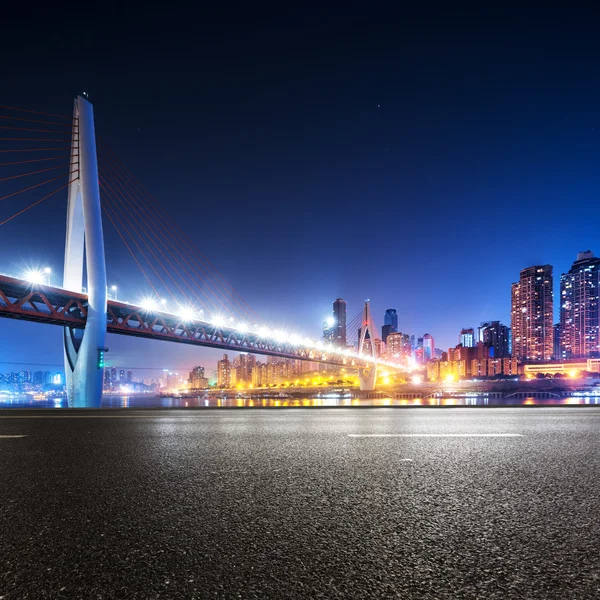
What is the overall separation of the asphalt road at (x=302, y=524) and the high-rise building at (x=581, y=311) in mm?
209759

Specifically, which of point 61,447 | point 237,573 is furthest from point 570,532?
point 61,447

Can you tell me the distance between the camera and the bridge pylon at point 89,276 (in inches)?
1052

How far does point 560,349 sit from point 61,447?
22240 centimetres

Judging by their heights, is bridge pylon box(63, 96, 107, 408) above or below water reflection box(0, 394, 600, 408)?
above

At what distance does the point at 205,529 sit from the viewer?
1632 mm

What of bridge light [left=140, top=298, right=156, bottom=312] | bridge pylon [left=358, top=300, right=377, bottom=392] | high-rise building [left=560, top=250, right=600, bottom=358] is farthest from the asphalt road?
high-rise building [left=560, top=250, right=600, bottom=358]

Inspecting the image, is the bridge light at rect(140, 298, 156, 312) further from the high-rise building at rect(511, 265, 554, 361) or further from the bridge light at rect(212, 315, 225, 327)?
the high-rise building at rect(511, 265, 554, 361)

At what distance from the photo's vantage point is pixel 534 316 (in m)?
189

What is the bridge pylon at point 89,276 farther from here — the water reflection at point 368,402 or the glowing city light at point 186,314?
the glowing city light at point 186,314

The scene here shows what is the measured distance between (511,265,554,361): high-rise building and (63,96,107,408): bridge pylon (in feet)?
639

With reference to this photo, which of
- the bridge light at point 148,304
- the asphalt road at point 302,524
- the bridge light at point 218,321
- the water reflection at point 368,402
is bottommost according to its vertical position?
the water reflection at point 368,402

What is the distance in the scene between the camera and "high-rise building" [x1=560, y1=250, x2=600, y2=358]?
17762cm

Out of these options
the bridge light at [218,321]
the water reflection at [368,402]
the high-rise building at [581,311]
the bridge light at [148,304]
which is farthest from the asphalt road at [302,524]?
the high-rise building at [581,311]

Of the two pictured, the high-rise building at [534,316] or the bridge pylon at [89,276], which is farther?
the high-rise building at [534,316]
